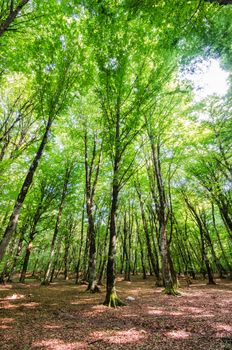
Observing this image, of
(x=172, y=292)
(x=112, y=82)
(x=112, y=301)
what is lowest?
(x=112, y=301)

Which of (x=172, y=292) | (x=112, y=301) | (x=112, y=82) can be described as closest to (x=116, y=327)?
(x=112, y=301)

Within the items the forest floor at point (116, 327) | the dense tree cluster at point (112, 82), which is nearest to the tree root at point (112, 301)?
the dense tree cluster at point (112, 82)

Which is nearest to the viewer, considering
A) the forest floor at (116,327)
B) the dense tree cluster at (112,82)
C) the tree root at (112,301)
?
the forest floor at (116,327)

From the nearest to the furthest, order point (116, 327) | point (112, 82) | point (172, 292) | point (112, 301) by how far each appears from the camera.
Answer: point (116, 327), point (112, 301), point (112, 82), point (172, 292)

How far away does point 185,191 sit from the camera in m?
20.5

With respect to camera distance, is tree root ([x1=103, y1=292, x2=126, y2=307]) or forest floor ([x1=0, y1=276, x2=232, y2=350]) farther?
tree root ([x1=103, y1=292, x2=126, y2=307])

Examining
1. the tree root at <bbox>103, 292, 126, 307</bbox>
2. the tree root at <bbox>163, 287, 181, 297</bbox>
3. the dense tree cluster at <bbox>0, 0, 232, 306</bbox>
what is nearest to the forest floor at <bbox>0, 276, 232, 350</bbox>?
the tree root at <bbox>103, 292, 126, 307</bbox>

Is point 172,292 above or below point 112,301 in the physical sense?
above

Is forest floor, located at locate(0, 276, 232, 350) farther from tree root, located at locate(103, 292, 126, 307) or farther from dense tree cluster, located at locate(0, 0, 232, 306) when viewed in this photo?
dense tree cluster, located at locate(0, 0, 232, 306)

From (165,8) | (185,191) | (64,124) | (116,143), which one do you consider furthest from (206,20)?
(185,191)

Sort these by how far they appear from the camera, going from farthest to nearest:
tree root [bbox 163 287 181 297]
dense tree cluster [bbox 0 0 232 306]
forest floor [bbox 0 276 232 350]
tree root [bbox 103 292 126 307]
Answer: tree root [bbox 163 287 181 297]
tree root [bbox 103 292 126 307]
dense tree cluster [bbox 0 0 232 306]
forest floor [bbox 0 276 232 350]

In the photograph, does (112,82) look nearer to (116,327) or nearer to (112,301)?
(116,327)

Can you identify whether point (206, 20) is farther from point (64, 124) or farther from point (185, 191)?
point (185, 191)

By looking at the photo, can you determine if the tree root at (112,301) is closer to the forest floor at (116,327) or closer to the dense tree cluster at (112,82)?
the dense tree cluster at (112,82)
